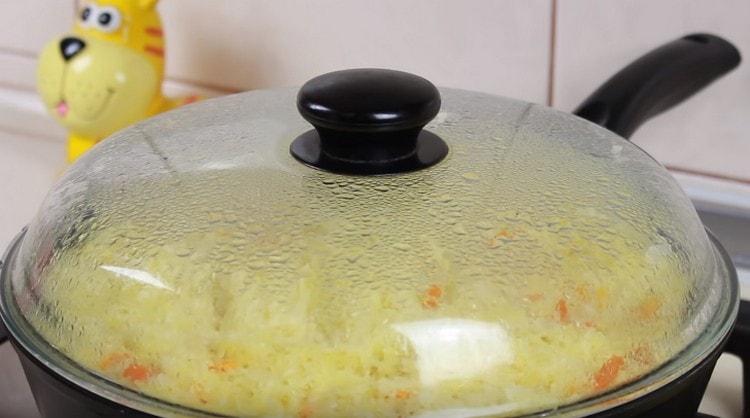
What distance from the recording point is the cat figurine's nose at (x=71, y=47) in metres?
0.80

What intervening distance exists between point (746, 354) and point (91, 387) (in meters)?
0.38

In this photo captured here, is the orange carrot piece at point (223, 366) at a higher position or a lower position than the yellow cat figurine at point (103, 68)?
higher

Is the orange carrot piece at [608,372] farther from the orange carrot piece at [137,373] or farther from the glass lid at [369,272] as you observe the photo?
the orange carrot piece at [137,373]

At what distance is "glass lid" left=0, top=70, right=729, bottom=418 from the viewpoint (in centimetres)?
39

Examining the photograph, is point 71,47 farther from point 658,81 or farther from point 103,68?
point 658,81

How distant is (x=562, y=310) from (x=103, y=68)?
0.52 meters

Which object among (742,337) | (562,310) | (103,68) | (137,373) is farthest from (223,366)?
(103,68)

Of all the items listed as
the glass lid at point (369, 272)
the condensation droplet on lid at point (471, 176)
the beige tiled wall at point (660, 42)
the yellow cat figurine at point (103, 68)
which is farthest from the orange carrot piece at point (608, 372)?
the yellow cat figurine at point (103, 68)

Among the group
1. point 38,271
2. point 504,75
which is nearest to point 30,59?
point 504,75

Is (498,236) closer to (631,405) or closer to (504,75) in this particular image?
(631,405)

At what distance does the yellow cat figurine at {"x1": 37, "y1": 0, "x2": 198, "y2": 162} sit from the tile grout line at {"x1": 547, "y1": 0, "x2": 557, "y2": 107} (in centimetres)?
34

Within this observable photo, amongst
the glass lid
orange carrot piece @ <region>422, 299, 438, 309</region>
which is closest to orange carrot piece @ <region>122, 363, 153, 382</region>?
the glass lid

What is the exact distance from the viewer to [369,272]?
0.40m

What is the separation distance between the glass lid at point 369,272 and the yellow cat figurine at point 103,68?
0.32 metres
